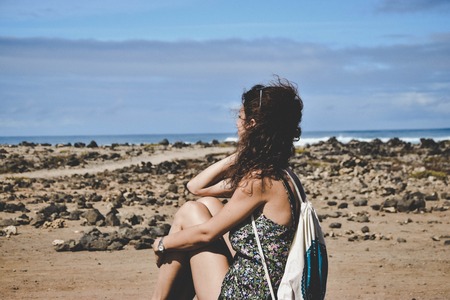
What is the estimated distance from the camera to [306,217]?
191 inches

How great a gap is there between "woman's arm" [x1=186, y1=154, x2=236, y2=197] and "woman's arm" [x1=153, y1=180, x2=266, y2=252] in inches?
26.1

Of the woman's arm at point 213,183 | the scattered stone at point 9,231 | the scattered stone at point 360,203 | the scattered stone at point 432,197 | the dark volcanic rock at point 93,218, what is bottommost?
the scattered stone at point 9,231

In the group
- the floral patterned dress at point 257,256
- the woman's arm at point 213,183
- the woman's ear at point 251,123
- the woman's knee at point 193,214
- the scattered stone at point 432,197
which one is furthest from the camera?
the scattered stone at point 432,197

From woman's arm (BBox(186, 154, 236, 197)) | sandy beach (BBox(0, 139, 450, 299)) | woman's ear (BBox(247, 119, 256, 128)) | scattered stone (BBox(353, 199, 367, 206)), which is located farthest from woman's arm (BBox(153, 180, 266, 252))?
Answer: scattered stone (BBox(353, 199, 367, 206))

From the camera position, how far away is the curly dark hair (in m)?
5.04

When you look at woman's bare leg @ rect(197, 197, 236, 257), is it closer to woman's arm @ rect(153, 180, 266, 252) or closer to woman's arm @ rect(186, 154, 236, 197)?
woman's arm @ rect(186, 154, 236, 197)

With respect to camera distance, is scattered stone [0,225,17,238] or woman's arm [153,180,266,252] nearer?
woman's arm [153,180,266,252]

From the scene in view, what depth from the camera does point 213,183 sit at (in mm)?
6082

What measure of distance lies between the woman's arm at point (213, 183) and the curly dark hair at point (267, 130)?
799 millimetres

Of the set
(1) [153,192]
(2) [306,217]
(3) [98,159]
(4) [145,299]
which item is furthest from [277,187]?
(3) [98,159]

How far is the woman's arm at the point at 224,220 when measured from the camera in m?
4.98

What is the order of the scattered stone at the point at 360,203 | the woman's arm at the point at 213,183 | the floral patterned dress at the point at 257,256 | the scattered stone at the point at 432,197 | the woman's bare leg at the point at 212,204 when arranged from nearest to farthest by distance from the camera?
1. the floral patterned dress at the point at 257,256
2. the woman's bare leg at the point at 212,204
3. the woman's arm at the point at 213,183
4. the scattered stone at the point at 360,203
5. the scattered stone at the point at 432,197

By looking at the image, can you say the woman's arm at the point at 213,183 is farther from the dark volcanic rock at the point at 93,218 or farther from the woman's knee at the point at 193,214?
the dark volcanic rock at the point at 93,218

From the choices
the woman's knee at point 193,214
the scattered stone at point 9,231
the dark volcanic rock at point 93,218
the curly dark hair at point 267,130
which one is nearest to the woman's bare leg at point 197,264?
the woman's knee at point 193,214
